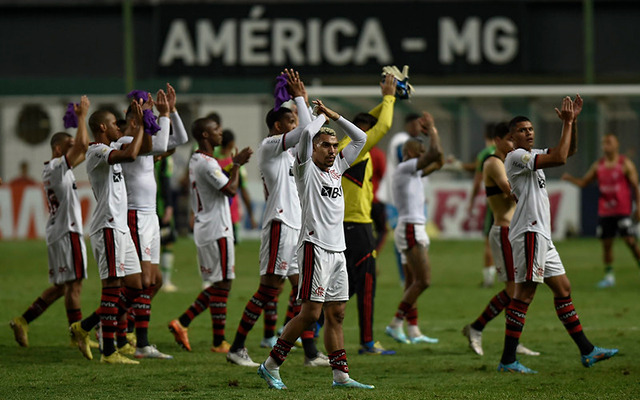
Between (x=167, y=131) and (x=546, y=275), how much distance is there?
3.67 metres

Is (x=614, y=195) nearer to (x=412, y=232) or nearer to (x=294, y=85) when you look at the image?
(x=412, y=232)

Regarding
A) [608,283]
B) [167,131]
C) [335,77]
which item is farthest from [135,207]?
[335,77]

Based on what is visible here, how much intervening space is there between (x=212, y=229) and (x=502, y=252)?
290 cm

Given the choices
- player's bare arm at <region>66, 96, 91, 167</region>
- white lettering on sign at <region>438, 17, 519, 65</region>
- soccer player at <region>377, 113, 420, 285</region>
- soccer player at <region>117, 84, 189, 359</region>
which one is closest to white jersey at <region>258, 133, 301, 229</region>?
soccer player at <region>117, 84, 189, 359</region>

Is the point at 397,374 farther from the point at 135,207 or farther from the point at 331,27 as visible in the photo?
the point at 331,27

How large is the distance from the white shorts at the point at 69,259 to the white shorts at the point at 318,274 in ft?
10.0

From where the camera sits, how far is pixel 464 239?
82.8 ft

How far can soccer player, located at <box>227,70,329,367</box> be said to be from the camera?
9406 millimetres

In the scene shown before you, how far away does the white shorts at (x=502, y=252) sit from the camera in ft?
33.2

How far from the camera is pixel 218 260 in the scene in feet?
33.8

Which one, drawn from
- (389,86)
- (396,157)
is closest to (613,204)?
(396,157)

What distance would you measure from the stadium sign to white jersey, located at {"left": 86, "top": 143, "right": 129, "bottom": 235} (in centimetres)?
1756

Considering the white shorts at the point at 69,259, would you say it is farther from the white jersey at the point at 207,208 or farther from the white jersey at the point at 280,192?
the white jersey at the point at 280,192

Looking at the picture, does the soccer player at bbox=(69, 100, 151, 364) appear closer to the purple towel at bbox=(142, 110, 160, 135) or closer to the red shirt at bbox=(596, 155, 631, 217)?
the purple towel at bbox=(142, 110, 160, 135)
